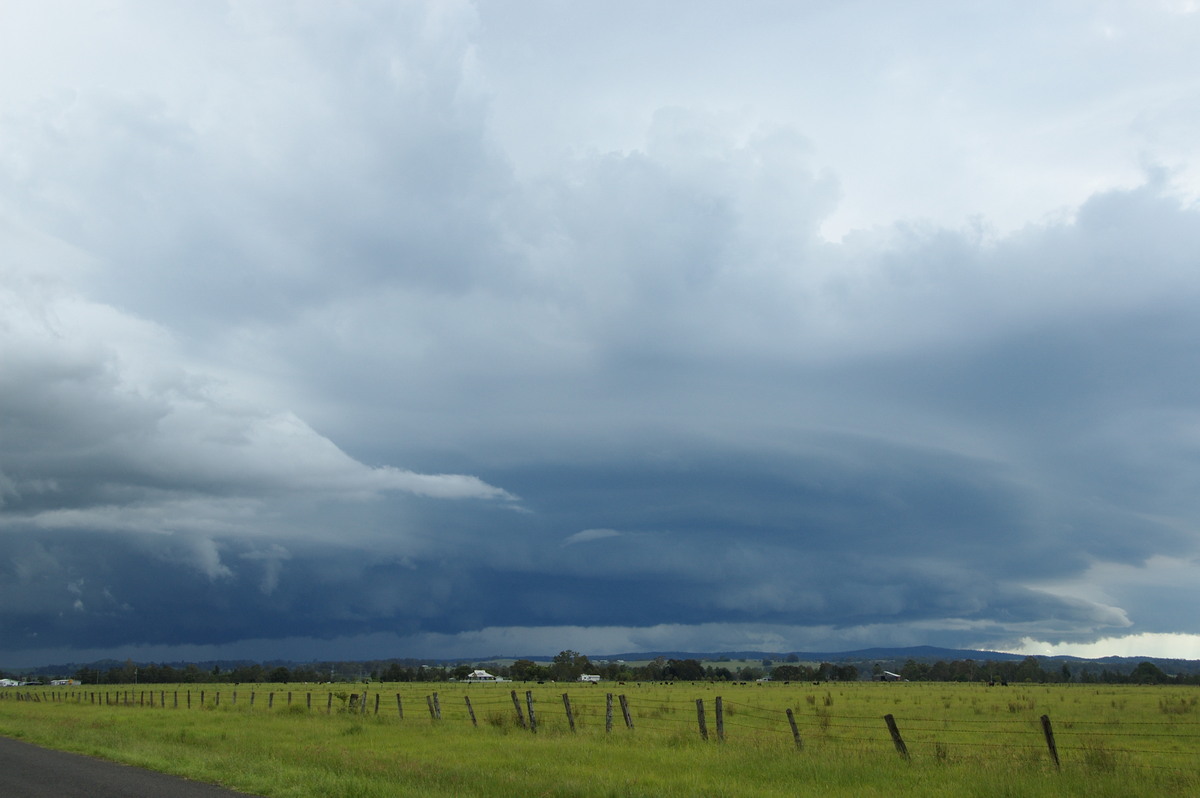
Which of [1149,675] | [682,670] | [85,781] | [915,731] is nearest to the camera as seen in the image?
[85,781]

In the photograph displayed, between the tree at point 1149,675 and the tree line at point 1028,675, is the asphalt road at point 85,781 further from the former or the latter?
the tree at point 1149,675

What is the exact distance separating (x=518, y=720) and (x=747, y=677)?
152745mm

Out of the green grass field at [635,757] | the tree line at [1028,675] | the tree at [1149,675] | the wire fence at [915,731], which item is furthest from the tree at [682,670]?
the green grass field at [635,757]

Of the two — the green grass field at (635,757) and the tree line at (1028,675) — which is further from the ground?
the green grass field at (635,757)

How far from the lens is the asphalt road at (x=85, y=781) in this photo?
1695 cm

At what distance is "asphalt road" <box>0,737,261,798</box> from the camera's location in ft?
55.6

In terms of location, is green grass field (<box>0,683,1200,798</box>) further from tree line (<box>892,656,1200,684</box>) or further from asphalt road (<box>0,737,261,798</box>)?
tree line (<box>892,656,1200,684</box>)

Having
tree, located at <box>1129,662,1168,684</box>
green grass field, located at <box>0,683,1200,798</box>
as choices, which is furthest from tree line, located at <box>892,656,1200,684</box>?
green grass field, located at <box>0,683,1200,798</box>

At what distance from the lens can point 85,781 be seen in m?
19.1

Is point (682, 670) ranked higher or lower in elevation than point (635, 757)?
lower

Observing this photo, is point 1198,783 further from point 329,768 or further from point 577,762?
point 329,768

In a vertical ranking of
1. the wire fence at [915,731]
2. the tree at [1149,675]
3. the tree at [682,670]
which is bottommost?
the tree at [682,670]

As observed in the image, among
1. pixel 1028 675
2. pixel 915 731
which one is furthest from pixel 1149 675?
pixel 915 731

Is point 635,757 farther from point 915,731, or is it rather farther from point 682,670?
point 682,670
